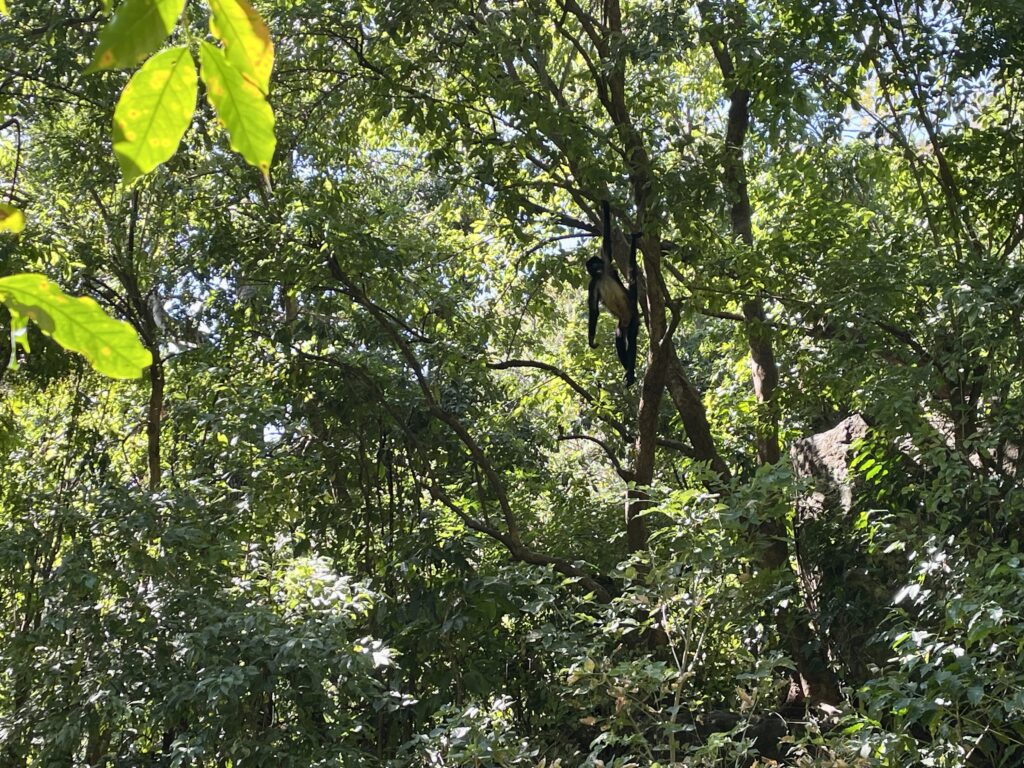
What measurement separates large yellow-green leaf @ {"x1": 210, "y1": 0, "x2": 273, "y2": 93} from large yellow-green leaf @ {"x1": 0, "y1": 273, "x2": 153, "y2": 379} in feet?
0.55

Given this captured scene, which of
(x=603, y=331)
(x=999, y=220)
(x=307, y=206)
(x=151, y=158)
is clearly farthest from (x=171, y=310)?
(x=151, y=158)

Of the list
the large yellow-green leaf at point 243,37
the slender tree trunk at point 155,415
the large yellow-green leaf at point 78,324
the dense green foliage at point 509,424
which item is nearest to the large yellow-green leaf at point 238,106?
the large yellow-green leaf at point 243,37

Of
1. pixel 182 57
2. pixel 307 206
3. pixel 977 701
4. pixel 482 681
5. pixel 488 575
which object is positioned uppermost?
pixel 307 206

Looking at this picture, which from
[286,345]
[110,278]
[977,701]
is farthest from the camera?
[110,278]

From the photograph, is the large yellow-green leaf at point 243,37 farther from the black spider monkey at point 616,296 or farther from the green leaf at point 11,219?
the black spider monkey at point 616,296

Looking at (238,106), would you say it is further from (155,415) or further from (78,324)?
(155,415)

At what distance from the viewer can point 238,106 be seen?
2.00ft

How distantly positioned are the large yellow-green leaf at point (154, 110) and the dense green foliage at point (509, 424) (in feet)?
9.52

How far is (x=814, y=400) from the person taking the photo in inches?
246

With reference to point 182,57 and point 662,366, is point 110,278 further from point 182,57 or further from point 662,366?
point 182,57

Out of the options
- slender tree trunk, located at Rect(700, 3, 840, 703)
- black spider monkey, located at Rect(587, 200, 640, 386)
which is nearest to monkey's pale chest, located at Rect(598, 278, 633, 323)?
black spider monkey, located at Rect(587, 200, 640, 386)

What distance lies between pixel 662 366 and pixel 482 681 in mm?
1943

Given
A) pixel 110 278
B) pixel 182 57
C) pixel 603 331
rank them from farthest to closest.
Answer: pixel 603 331, pixel 110 278, pixel 182 57

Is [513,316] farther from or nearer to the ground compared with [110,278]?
nearer to the ground
